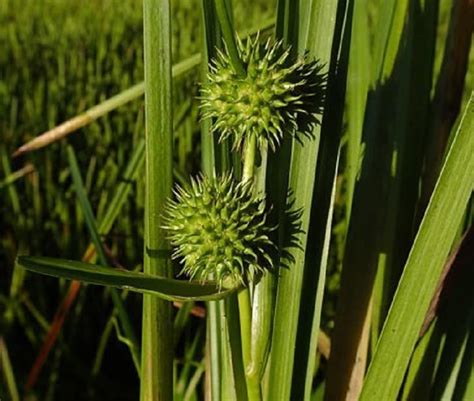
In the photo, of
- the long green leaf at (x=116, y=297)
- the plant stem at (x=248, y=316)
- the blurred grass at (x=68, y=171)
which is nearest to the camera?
the plant stem at (x=248, y=316)

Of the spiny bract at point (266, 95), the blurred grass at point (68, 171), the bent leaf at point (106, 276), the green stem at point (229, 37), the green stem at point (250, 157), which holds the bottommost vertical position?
the blurred grass at point (68, 171)

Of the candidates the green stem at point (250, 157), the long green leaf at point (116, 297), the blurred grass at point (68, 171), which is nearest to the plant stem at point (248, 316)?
the green stem at point (250, 157)

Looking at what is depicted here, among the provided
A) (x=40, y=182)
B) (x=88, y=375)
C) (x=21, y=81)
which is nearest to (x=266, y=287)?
(x=88, y=375)

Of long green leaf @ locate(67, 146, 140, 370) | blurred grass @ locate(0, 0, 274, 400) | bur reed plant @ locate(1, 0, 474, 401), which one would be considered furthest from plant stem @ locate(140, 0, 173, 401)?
blurred grass @ locate(0, 0, 274, 400)

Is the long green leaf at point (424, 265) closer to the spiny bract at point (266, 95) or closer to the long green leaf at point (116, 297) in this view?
the spiny bract at point (266, 95)

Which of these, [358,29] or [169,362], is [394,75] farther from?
[169,362]

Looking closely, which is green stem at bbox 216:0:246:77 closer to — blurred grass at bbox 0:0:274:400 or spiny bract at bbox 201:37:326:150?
spiny bract at bbox 201:37:326:150

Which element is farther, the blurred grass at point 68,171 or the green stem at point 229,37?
the blurred grass at point 68,171
